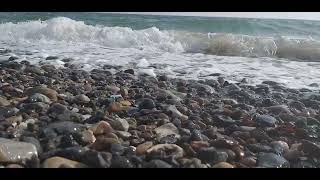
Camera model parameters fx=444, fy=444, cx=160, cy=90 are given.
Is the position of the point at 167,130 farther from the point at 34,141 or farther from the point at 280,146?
the point at 34,141

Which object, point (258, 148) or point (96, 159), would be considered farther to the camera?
point (258, 148)

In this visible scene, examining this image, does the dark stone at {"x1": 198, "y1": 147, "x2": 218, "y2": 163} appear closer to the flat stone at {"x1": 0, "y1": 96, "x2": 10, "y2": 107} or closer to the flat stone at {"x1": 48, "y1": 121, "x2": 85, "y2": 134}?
the flat stone at {"x1": 48, "y1": 121, "x2": 85, "y2": 134}

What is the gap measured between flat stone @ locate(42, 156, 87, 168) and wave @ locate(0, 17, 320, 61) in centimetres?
228

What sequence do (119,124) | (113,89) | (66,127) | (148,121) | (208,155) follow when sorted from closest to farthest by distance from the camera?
(208,155) → (66,127) → (119,124) → (148,121) → (113,89)

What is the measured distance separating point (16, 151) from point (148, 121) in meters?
1.03

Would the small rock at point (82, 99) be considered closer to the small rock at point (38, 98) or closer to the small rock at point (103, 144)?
the small rock at point (38, 98)

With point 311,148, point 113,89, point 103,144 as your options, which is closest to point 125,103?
point 113,89

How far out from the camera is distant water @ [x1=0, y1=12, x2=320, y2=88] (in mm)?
4488

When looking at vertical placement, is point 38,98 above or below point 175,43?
below

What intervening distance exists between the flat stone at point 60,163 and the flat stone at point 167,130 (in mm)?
660

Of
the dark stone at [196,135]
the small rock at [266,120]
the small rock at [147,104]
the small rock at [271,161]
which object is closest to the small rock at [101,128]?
Answer: the small rock at [147,104]

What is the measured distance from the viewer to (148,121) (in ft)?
11.2

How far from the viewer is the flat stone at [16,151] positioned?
2.78 m
